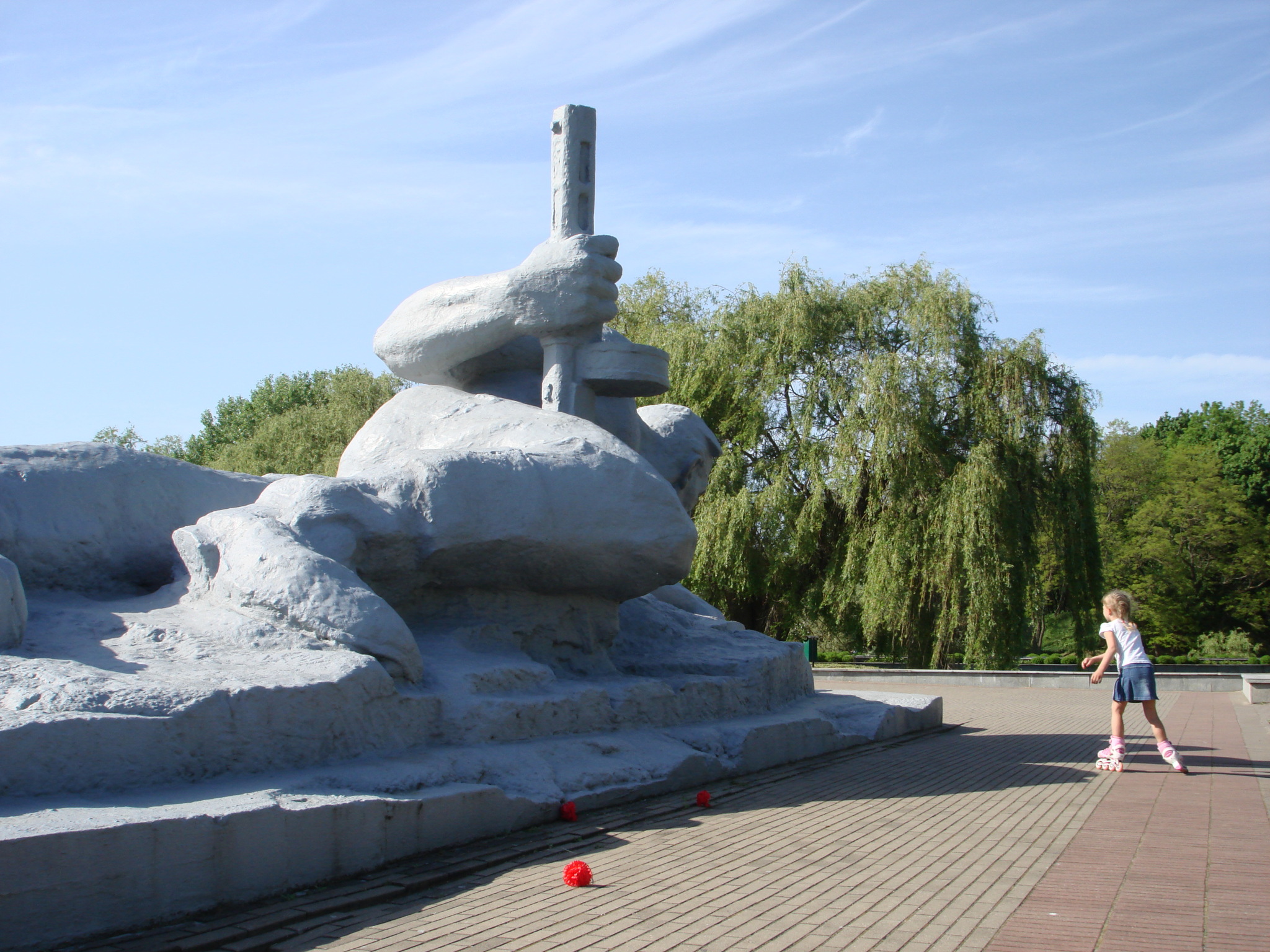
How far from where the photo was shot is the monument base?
3.35m

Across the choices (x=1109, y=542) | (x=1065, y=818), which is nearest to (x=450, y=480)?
(x=1065, y=818)

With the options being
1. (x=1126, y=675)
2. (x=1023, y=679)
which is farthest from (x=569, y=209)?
(x=1023, y=679)

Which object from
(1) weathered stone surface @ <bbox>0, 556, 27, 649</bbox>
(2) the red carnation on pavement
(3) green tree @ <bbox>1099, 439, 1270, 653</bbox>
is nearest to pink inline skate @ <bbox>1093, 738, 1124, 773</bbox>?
(2) the red carnation on pavement

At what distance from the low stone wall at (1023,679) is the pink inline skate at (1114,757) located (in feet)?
28.6

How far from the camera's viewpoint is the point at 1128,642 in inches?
292

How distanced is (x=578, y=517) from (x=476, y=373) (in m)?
2.37

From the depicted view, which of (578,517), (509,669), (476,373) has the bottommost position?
(509,669)

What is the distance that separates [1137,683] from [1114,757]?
1.91 ft

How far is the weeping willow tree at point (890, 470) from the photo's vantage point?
16688mm

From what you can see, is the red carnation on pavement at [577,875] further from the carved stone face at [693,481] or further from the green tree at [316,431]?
the green tree at [316,431]

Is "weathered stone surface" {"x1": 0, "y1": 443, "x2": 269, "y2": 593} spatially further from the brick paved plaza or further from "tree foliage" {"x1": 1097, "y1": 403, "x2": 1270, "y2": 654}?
"tree foliage" {"x1": 1097, "y1": 403, "x2": 1270, "y2": 654}

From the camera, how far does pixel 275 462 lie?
27.8 metres

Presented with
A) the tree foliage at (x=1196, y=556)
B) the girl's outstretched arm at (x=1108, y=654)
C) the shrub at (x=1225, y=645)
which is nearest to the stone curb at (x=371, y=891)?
the girl's outstretched arm at (x=1108, y=654)

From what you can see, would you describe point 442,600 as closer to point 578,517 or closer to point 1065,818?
point 578,517
